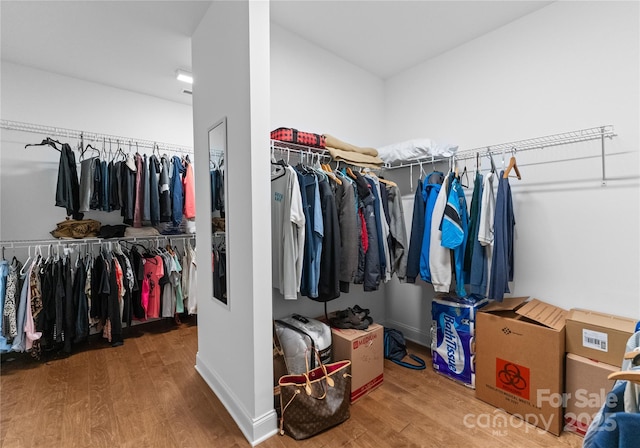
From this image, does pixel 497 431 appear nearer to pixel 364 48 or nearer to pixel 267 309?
pixel 267 309

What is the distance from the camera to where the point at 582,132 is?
2074 mm

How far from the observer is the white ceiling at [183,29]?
225cm

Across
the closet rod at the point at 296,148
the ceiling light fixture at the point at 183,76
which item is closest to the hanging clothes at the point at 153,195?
the ceiling light fixture at the point at 183,76

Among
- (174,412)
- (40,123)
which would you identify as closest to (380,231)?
(174,412)

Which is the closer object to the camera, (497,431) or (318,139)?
(497,431)

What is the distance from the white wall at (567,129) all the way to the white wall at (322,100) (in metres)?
0.89

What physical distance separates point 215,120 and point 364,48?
1.66 meters

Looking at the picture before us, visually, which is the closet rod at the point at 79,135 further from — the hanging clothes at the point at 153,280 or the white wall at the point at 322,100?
the white wall at the point at 322,100

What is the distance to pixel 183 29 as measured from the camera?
8.05 ft

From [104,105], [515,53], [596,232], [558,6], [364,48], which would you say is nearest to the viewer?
[596,232]

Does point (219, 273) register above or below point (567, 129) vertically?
below

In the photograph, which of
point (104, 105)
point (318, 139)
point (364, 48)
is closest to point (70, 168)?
point (104, 105)

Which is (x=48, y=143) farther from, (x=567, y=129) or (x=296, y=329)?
(x=567, y=129)

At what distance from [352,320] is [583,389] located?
1.40 m
